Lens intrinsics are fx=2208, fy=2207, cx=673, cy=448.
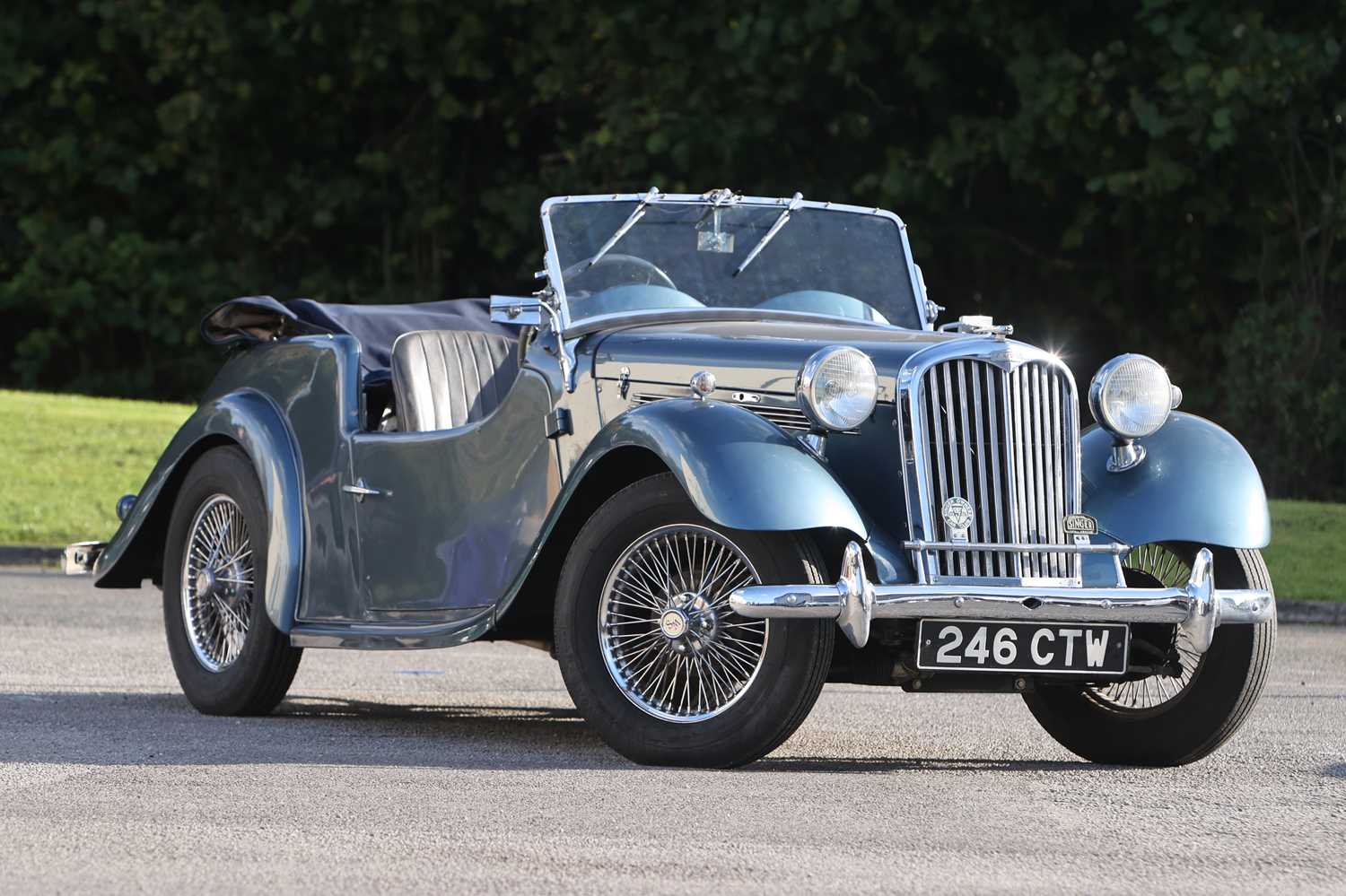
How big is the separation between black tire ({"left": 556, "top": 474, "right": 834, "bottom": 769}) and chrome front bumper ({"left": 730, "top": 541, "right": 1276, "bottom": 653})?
15cm

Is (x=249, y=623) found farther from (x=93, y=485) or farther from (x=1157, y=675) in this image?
(x=93, y=485)

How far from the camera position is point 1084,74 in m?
23.1

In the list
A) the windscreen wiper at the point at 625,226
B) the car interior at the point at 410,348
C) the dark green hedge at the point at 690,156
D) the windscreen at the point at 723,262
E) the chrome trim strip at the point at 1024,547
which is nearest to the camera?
the chrome trim strip at the point at 1024,547

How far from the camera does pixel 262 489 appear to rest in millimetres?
8289

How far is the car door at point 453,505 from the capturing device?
732cm

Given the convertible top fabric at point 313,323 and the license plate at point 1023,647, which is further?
the convertible top fabric at point 313,323

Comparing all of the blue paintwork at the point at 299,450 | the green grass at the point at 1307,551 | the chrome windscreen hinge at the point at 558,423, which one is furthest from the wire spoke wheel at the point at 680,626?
the green grass at the point at 1307,551

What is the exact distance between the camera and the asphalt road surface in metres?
4.83

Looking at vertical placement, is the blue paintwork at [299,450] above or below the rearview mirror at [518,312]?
below

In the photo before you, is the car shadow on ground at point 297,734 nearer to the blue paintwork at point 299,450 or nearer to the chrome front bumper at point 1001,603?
the blue paintwork at point 299,450

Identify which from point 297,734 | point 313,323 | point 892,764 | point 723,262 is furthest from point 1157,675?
point 313,323

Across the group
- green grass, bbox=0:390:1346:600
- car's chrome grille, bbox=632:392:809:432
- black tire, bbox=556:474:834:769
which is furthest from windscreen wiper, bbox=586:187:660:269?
green grass, bbox=0:390:1346:600

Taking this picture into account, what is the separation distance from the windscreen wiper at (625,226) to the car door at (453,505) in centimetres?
65

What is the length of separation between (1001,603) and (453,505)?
2154 millimetres
